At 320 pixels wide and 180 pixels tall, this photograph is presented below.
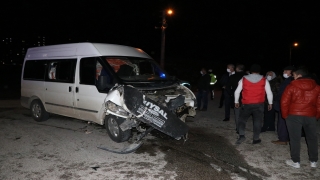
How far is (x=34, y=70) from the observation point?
802 centimetres

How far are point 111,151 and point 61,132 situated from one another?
214cm

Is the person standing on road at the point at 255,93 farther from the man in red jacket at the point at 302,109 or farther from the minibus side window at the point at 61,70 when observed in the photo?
the minibus side window at the point at 61,70

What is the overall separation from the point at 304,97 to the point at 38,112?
685 centimetres

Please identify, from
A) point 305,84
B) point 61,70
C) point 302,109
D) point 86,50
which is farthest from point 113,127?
point 305,84

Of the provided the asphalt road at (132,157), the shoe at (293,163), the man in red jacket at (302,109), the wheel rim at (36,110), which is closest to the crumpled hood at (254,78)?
the man in red jacket at (302,109)

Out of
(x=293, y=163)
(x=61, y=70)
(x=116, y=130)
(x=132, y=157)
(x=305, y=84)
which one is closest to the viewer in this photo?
(x=305, y=84)

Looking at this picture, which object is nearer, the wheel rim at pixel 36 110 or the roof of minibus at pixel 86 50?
the roof of minibus at pixel 86 50

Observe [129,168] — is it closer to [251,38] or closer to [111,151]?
[111,151]

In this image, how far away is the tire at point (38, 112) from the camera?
25.4 feet

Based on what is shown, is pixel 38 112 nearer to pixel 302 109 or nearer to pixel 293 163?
pixel 293 163

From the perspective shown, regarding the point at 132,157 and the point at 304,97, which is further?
the point at 132,157

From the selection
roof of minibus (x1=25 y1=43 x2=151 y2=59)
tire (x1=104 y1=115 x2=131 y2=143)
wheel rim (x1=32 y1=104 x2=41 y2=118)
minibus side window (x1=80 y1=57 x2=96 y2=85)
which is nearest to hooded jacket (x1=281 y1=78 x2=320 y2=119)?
tire (x1=104 y1=115 x2=131 y2=143)

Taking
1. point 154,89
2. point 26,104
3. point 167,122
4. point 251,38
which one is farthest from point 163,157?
point 251,38

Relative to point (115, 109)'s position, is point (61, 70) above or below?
above
